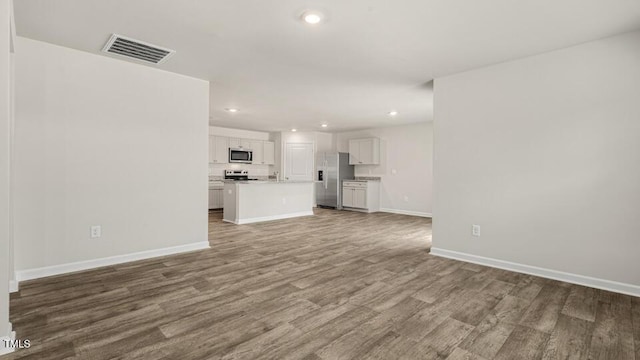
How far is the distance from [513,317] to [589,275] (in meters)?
1.36

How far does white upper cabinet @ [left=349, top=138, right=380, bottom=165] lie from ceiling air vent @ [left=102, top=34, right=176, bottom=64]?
20.2 ft

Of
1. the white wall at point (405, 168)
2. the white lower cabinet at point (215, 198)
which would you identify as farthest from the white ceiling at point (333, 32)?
the white lower cabinet at point (215, 198)

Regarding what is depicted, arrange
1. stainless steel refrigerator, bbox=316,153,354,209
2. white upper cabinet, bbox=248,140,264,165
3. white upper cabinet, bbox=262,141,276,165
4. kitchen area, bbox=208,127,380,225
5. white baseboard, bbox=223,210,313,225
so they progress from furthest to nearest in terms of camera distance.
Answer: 1. white upper cabinet, bbox=262,141,276,165
2. white upper cabinet, bbox=248,140,264,165
3. stainless steel refrigerator, bbox=316,153,354,209
4. kitchen area, bbox=208,127,380,225
5. white baseboard, bbox=223,210,313,225

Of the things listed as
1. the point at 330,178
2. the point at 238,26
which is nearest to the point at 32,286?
the point at 238,26

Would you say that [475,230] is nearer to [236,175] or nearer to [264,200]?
[264,200]

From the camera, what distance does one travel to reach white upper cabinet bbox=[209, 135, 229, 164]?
854 cm

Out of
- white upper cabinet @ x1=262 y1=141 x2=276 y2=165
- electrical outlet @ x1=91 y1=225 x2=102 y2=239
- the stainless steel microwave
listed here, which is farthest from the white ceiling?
white upper cabinet @ x1=262 y1=141 x2=276 y2=165

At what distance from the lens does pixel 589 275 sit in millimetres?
3025

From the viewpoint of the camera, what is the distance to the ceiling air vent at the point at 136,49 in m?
3.03

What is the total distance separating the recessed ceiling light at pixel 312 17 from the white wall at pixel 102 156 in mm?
2273

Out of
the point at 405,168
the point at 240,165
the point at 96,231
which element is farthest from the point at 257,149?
the point at 96,231

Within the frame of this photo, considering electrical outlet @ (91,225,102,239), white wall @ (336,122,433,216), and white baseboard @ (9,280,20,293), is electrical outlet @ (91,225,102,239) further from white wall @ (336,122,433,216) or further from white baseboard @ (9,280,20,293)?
white wall @ (336,122,433,216)

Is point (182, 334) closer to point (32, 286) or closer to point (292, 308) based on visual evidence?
point (292, 308)

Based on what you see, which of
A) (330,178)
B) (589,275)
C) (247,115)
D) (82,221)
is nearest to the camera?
(589,275)
